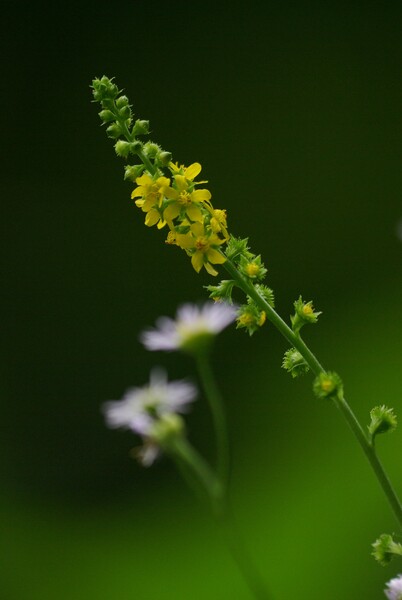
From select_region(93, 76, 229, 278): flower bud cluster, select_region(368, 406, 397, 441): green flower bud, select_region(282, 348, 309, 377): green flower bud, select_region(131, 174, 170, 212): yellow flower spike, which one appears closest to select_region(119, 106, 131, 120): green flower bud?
select_region(93, 76, 229, 278): flower bud cluster

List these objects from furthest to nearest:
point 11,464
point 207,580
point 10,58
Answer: point 10,58 < point 11,464 < point 207,580

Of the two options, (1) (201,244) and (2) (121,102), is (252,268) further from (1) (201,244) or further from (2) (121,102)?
(2) (121,102)

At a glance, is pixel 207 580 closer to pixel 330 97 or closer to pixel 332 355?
pixel 332 355

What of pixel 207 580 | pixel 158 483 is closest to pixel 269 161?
pixel 158 483

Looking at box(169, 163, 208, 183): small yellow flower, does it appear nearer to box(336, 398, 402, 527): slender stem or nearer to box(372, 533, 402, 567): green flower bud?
box(336, 398, 402, 527): slender stem

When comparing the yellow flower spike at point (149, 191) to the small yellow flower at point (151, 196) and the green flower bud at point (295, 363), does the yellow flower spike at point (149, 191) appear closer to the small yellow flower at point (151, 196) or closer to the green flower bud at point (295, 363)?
the small yellow flower at point (151, 196)

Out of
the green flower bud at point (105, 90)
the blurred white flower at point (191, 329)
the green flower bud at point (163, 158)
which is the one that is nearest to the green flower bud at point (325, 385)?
the blurred white flower at point (191, 329)

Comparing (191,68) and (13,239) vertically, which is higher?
(191,68)
